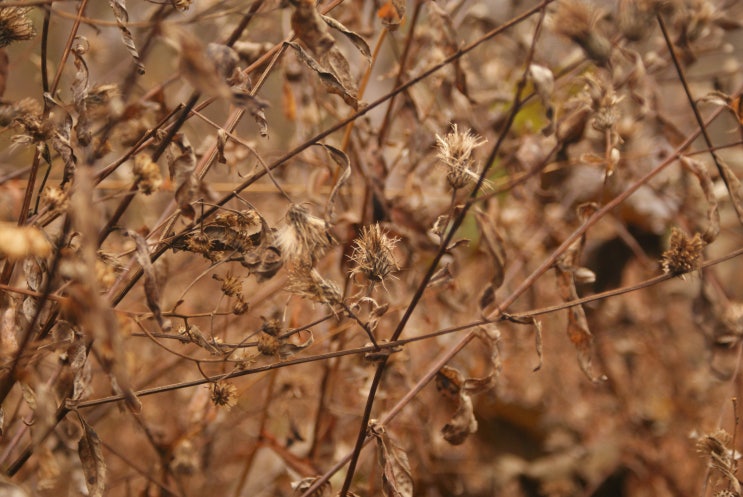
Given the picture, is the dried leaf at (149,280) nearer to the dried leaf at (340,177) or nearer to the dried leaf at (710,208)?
the dried leaf at (340,177)

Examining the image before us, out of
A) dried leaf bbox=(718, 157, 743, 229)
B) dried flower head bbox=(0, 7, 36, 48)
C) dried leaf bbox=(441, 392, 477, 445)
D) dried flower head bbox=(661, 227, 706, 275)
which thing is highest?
dried flower head bbox=(0, 7, 36, 48)

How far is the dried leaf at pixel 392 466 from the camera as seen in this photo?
37.7 inches

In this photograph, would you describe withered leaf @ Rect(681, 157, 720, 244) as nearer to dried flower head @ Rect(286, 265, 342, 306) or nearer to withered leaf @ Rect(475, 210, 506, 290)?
withered leaf @ Rect(475, 210, 506, 290)

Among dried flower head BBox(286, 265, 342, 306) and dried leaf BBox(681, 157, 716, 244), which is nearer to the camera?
dried flower head BBox(286, 265, 342, 306)

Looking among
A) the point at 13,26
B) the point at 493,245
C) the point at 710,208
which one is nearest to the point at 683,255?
the point at 710,208

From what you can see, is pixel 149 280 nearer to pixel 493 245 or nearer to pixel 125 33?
pixel 125 33

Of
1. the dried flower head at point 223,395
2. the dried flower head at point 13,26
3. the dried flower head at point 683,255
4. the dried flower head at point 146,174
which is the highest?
the dried flower head at point 13,26

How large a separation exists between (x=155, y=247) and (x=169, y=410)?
1310mm

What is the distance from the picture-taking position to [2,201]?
124 centimetres

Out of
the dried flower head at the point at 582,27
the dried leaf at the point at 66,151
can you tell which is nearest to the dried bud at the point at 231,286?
the dried leaf at the point at 66,151

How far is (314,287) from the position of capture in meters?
0.87

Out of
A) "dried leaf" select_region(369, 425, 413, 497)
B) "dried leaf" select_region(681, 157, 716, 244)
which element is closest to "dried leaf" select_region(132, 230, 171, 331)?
"dried leaf" select_region(369, 425, 413, 497)

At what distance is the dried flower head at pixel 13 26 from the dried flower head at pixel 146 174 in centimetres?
27

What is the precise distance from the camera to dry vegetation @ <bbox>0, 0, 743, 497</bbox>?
A: 859 mm
